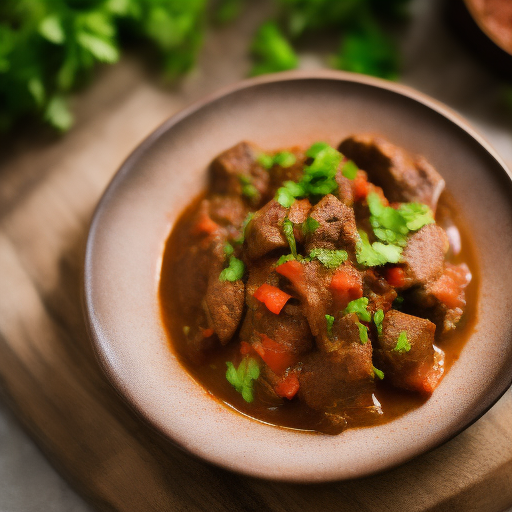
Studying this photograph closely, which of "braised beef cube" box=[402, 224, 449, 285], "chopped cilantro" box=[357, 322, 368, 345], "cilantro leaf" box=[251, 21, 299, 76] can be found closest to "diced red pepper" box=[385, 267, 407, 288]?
"braised beef cube" box=[402, 224, 449, 285]

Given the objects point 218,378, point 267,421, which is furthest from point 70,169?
point 267,421

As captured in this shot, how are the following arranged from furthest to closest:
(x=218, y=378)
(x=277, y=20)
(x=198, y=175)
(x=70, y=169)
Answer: (x=277, y=20) → (x=70, y=169) → (x=198, y=175) → (x=218, y=378)

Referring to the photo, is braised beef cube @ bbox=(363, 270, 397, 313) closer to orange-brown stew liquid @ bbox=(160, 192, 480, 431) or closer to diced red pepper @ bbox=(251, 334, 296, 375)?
orange-brown stew liquid @ bbox=(160, 192, 480, 431)

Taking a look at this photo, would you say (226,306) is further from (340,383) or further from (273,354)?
(340,383)

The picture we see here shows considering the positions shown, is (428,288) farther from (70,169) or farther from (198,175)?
(70,169)

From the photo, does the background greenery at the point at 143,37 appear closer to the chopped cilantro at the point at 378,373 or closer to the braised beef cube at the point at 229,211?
the braised beef cube at the point at 229,211

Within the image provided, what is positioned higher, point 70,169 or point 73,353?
point 70,169
